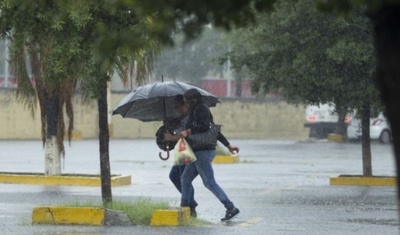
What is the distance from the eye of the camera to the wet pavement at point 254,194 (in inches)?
537

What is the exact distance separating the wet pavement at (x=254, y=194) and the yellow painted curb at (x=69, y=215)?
227mm

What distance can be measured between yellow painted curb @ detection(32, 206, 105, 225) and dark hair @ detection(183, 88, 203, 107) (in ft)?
6.03

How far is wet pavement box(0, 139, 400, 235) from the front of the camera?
13641 millimetres

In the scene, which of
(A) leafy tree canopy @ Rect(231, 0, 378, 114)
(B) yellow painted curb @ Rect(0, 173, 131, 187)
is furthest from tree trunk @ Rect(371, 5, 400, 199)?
(B) yellow painted curb @ Rect(0, 173, 131, 187)

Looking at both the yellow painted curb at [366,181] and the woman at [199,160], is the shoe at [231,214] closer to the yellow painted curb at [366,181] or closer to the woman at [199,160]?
the woman at [199,160]

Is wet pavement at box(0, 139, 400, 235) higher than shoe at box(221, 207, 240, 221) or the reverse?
the reverse

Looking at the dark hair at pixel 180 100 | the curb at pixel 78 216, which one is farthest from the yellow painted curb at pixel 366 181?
the curb at pixel 78 216

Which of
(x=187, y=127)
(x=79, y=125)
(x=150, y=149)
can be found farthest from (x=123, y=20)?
(x=79, y=125)

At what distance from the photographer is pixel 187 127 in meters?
14.2

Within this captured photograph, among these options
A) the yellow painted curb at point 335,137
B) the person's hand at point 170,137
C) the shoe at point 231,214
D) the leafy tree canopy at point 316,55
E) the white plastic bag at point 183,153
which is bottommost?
the shoe at point 231,214

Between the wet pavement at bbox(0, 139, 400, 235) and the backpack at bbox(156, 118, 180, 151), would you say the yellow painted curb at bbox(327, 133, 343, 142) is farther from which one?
the backpack at bbox(156, 118, 180, 151)

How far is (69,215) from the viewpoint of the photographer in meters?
13.8

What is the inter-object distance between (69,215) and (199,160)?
1760mm

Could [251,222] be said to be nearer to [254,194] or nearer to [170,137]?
[170,137]
